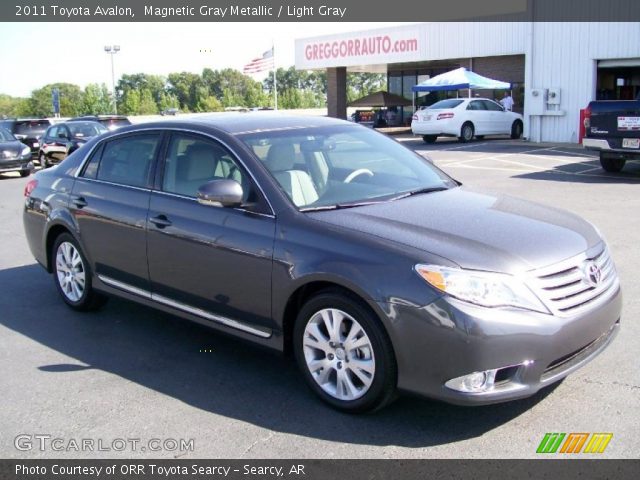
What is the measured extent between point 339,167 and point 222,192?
3.18ft

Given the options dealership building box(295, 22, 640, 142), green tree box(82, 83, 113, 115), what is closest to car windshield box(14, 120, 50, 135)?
dealership building box(295, 22, 640, 142)

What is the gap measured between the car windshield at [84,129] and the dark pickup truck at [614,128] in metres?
13.3

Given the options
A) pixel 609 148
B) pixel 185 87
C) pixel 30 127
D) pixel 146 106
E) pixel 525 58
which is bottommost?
pixel 609 148

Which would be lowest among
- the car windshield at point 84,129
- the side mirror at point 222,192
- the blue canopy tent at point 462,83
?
the side mirror at point 222,192

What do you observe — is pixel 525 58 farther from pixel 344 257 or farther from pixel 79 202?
pixel 344 257

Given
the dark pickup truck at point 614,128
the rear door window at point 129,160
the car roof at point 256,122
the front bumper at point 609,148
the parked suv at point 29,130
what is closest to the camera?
the car roof at point 256,122

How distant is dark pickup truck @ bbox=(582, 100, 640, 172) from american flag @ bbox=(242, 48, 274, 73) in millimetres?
26568

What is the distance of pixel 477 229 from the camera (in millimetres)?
3973

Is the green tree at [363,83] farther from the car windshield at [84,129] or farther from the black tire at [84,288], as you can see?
the black tire at [84,288]

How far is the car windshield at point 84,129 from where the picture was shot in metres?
20.2

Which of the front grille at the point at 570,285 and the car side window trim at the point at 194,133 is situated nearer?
the front grille at the point at 570,285
